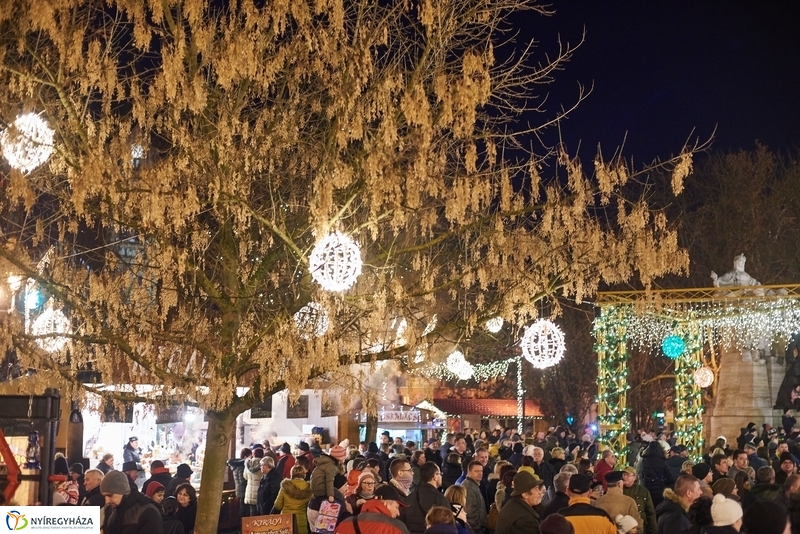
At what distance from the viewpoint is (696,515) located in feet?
23.0

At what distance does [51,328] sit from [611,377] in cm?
1472

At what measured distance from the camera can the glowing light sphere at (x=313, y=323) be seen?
372 inches

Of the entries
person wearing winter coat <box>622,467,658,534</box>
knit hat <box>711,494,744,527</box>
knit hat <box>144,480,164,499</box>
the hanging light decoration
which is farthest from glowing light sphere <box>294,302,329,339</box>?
knit hat <box>711,494,744,527</box>

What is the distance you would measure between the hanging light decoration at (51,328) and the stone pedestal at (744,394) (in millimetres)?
24807

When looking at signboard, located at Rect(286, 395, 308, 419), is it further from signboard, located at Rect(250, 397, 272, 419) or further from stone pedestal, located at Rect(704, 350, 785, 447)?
stone pedestal, located at Rect(704, 350, 785, 447)

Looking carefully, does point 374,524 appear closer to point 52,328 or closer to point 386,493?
point 386,493

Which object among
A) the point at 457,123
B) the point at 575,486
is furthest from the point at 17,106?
the point at 575,486

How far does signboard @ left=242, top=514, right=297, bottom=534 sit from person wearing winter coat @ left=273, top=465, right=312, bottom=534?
1.74 meters

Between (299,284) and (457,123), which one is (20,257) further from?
(457,123)

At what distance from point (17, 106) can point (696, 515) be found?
7.40 m

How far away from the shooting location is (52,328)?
1036 centimetres

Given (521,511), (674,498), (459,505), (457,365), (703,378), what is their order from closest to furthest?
(521,511), (674,498), (459,505), (457,365), (703,378)

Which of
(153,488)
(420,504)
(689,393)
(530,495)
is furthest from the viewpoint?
(689,393)

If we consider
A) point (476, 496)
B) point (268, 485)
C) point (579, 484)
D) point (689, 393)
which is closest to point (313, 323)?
point (476, 496)
